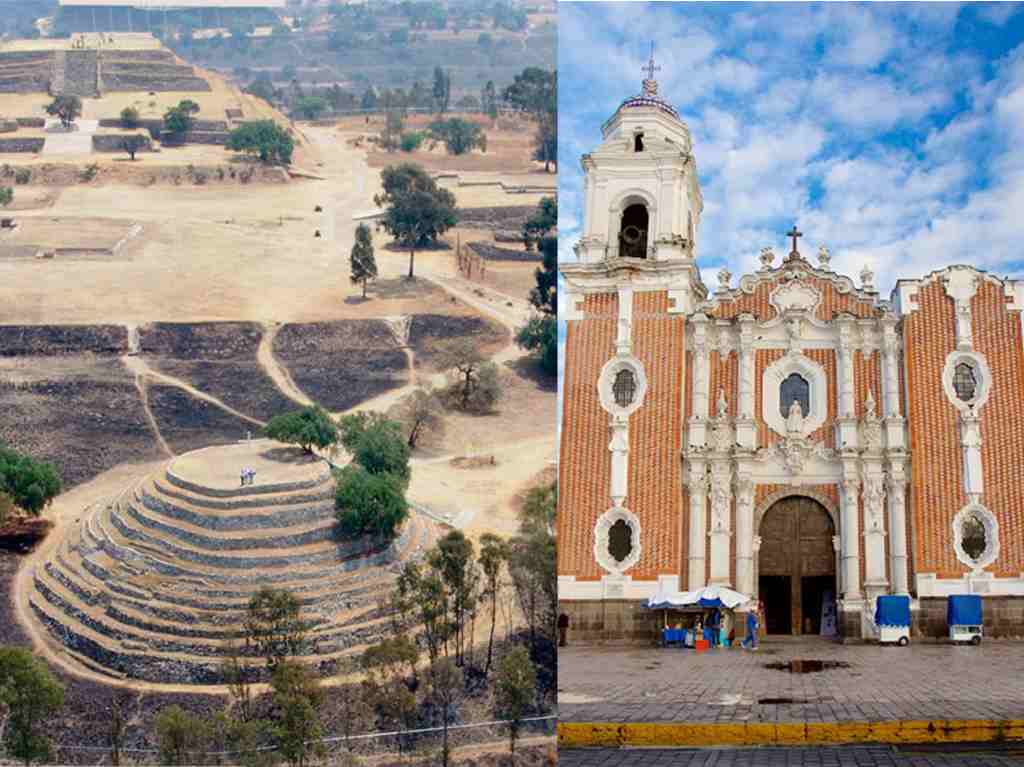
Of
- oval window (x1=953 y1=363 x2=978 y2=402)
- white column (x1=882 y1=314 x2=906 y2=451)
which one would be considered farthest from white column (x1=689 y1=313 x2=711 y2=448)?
oval window (x1=953 y1=363 x2=978 y2=402)

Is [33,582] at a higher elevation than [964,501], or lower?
lower

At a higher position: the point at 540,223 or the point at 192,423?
the point at 540,223

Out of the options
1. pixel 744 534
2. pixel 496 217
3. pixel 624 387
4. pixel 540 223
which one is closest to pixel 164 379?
pixel 496 217

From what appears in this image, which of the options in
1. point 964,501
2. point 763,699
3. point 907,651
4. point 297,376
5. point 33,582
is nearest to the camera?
point 763,699

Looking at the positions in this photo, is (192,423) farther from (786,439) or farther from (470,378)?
(786,439)

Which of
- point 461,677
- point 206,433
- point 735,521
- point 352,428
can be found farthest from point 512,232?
point 735,521

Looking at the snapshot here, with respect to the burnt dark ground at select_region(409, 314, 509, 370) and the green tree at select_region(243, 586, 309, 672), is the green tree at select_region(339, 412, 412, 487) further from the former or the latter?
the green tree at select_region(243, 586, 309, 672)

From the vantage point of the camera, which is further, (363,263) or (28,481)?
(363,263)

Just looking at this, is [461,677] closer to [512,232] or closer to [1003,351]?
[512,232]
